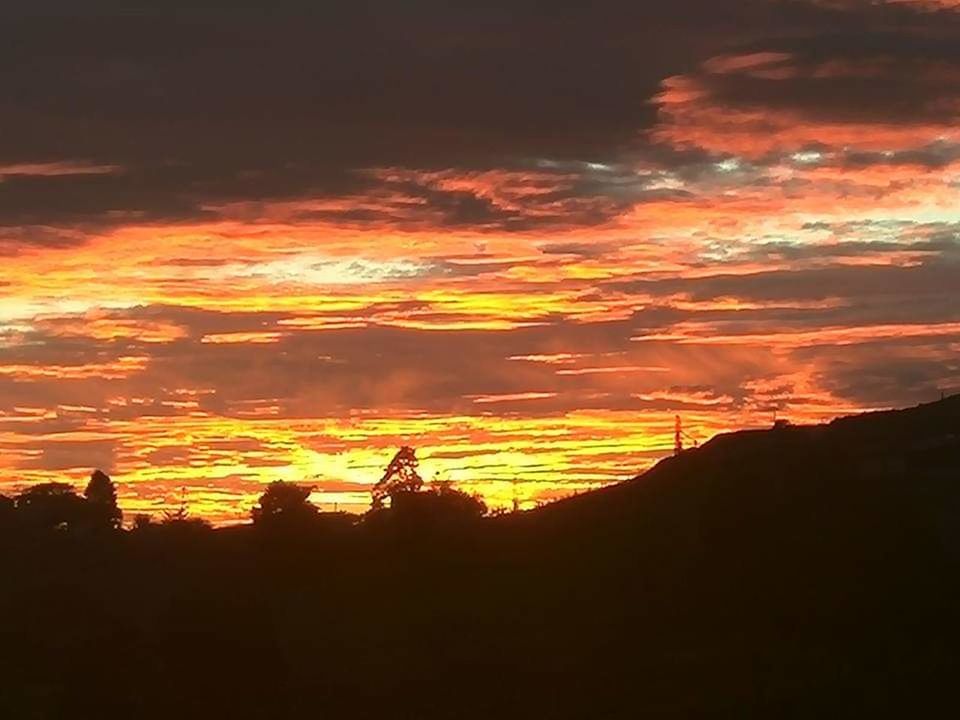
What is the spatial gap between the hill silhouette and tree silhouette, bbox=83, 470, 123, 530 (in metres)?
30.1

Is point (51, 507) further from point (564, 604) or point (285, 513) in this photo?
point (564, 604)

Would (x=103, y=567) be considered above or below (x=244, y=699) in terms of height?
above

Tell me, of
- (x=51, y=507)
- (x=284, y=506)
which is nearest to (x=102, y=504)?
(x=51, y=507)

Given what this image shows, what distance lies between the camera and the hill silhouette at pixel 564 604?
75812 mm

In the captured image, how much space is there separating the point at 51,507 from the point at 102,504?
8.73m

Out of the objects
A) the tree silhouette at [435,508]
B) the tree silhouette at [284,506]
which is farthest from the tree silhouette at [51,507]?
the tree silhouette at [435,508]

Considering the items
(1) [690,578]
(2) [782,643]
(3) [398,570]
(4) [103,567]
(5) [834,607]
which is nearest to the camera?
(2) [782,643]

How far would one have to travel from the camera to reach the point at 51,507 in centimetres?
15338

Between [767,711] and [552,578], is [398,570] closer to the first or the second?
[552,578]

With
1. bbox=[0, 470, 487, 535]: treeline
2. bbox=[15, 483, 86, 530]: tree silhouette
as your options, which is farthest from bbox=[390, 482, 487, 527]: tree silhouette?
bbox=[15, 483, 86, 530]: tree silhouette

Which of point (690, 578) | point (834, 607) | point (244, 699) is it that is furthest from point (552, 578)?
point (244, 699)

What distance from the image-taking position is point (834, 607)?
8869cm

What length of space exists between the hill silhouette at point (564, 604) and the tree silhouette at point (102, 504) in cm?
3008

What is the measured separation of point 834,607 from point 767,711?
20.1m
